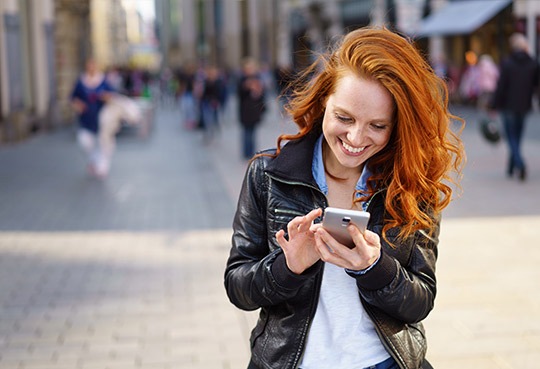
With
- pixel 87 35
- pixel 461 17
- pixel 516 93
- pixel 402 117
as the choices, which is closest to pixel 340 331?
pixel 402 117

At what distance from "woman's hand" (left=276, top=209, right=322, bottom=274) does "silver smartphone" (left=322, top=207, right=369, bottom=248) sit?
86mm

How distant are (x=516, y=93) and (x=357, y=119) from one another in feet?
32.1

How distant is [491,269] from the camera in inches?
251

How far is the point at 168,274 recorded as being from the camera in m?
6.51

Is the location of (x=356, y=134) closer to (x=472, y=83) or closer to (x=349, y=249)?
(x=349, y=249)

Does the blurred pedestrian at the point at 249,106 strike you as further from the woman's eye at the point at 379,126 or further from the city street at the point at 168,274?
the woman's eye at the point at 379,126

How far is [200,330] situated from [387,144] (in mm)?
3195

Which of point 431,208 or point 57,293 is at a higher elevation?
point 431,208

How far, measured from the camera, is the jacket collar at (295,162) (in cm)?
206

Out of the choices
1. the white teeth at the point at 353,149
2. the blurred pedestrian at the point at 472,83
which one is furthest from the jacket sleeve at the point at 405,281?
the blurred pedestrian at the point at 472,83

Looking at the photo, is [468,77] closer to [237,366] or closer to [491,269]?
[491,269]

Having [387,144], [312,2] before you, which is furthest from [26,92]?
[312,2]

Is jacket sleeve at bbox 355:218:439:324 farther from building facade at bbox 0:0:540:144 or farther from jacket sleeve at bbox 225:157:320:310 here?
building facade at bbox 0:0:540:144

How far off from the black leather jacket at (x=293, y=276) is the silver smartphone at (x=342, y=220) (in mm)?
203
